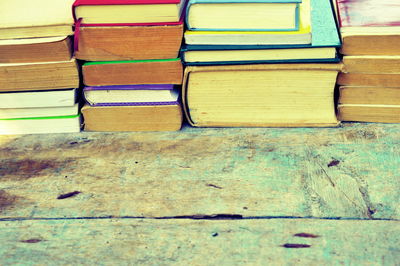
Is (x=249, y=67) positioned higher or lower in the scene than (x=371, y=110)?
higher

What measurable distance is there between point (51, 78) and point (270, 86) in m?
0.75

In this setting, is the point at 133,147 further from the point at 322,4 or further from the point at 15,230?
the point at 322,4

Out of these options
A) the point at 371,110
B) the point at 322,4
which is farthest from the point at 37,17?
the point at 371,110

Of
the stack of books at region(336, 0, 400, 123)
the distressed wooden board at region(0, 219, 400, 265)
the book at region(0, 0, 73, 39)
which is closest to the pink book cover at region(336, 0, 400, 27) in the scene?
the stack of books at region(336, 0, 400, 123)

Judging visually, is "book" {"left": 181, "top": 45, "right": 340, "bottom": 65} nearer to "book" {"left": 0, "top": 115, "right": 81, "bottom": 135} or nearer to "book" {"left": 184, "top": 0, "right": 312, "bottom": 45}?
"book" {"left": 184, "top": 0, "right": 312, "bottom": 45}

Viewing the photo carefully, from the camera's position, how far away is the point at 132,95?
190 centimetres

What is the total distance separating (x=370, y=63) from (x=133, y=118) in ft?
2.68

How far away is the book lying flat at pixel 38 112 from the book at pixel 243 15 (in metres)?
0.52

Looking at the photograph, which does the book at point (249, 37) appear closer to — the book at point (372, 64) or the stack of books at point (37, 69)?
the book at point (372, 64)

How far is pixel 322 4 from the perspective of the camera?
201cm

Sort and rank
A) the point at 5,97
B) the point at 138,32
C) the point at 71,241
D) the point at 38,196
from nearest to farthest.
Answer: the point at 71,241 < the point at 38,196 < the point at 138,32 < the point at 5,97

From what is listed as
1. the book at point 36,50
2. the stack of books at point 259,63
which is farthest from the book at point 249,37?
the book at point 36,50

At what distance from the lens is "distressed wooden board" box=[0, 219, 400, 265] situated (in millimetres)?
1301

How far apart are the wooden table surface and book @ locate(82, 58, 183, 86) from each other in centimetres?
19
